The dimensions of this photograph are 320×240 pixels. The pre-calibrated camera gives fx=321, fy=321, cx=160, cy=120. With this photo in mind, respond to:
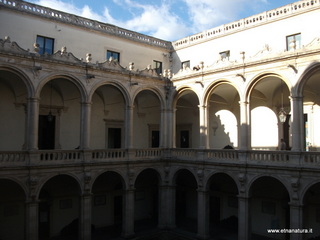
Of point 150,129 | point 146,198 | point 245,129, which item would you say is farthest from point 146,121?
point 245,129

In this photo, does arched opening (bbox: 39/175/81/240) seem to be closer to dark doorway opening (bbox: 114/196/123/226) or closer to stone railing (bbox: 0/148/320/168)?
stone railing (bbox: 0/148/320/168)

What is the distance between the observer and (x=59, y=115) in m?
19.9

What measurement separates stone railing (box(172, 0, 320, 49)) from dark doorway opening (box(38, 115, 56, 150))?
37.1ft

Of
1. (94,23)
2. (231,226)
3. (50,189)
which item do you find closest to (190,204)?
(231,226)

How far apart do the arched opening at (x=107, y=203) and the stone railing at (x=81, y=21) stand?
31.4 feet

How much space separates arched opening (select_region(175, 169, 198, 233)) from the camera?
A: 22812mm

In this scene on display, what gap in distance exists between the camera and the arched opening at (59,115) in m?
19.2

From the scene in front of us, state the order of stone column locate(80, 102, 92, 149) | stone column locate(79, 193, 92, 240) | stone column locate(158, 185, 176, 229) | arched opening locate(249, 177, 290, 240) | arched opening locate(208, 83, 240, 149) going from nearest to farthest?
stone column locate(79, 193, 92, 240), stone column locate(80, 102, 92, 149), arched opening locate(249, 177, 290, 240), stone column locate(158, 185, 176, 229), arched opening locate(208, 83, 240, 149)

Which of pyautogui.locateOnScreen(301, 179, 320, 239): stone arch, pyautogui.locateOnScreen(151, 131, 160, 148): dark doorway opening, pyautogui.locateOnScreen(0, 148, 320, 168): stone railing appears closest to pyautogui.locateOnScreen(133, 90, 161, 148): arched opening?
pyautogui.locateOnScreen(151, 131, 160, 148): dark doorway opening

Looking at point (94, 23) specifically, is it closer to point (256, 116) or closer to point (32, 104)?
point (32, 104)

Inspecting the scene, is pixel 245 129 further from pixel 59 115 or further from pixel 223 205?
pixel 59 115

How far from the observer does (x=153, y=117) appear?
24688 millimetres

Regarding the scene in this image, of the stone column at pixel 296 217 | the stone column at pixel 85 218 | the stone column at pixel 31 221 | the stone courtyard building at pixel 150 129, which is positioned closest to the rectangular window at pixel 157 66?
the stone courtyard building at pixel 150 129

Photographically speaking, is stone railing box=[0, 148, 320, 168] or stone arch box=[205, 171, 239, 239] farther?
stone arch box=[205, 171, 239, 239]
